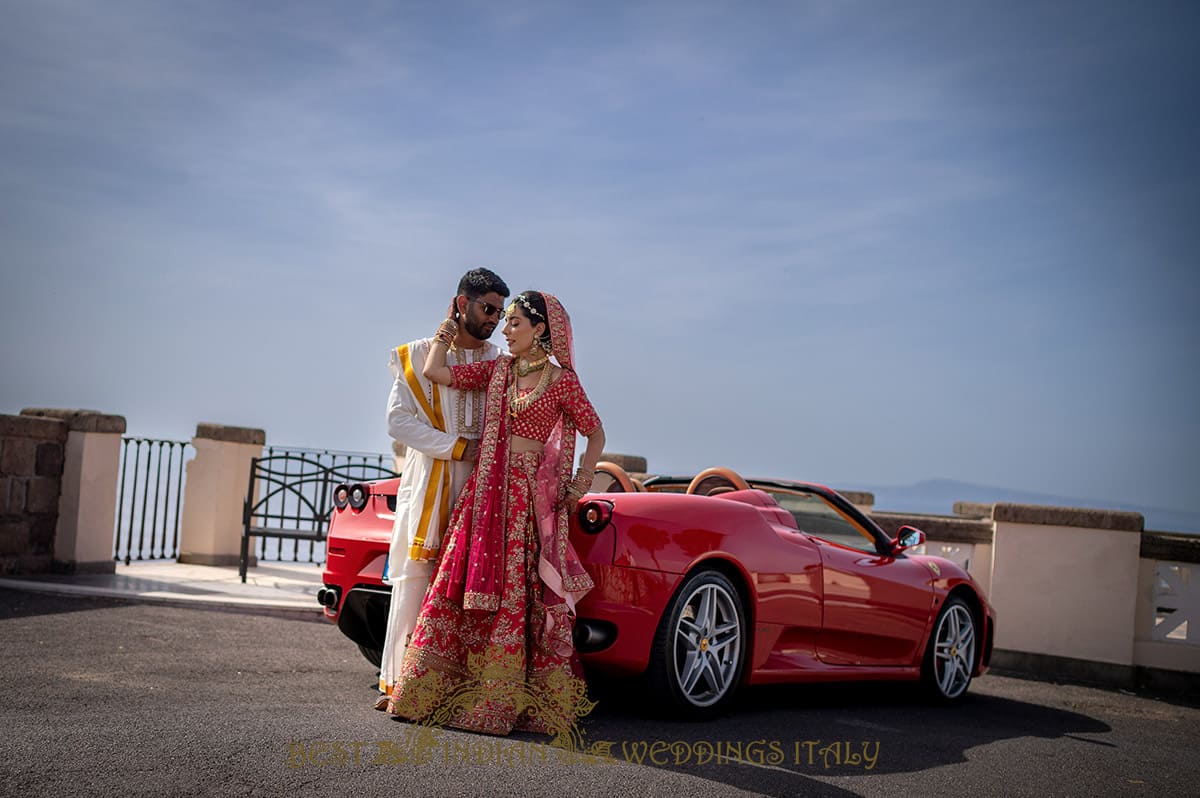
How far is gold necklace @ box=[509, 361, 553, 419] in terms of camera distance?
557 cm

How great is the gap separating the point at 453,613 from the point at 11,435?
7.26m

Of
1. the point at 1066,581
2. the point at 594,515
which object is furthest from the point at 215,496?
the point at 1066,581

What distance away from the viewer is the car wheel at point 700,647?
217 inches

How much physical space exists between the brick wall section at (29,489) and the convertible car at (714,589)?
566 cm

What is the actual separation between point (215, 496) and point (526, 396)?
334 inches

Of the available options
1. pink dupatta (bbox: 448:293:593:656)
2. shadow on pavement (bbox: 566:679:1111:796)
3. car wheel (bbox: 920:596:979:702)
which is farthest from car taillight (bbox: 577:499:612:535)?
car wheel (bbox: 920:596:979:702)

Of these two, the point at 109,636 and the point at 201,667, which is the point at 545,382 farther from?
the point at 109,636

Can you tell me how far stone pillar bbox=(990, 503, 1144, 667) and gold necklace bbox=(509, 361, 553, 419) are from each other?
20.5ft

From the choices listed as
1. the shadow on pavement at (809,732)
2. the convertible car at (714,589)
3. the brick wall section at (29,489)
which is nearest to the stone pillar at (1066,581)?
the shadow on pavement at (809,732)

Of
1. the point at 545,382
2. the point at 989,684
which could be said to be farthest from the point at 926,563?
the point at 545,382

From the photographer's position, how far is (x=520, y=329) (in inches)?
219

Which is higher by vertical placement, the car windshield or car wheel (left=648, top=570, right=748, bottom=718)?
the car windshield

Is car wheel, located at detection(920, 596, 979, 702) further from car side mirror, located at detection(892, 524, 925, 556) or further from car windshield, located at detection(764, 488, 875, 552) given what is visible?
car windshield, located at detection(764, 488, 875, 552)

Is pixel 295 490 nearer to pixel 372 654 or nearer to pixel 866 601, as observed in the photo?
pixel 372 654
